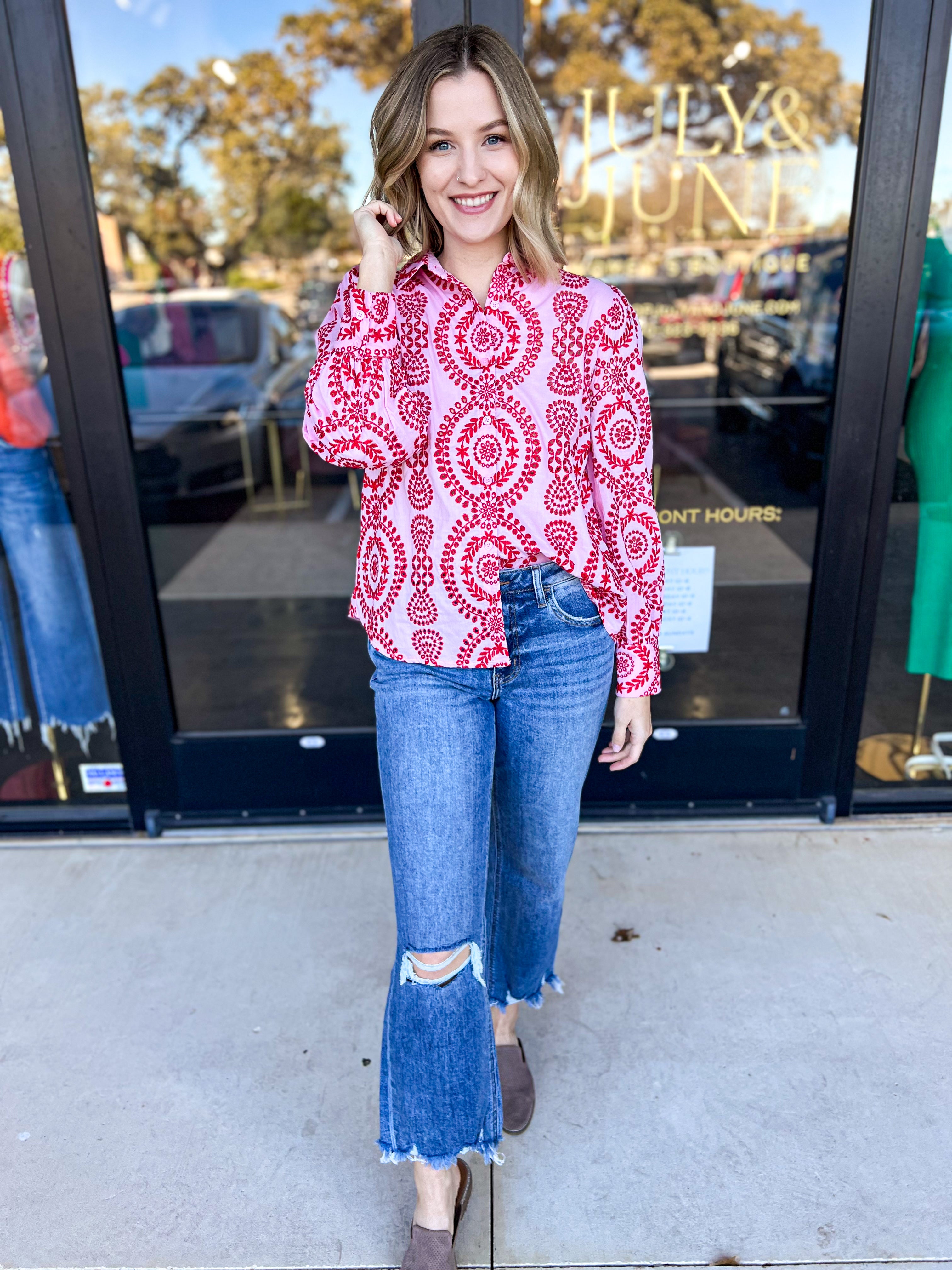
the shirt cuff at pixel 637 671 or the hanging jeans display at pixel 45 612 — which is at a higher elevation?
the shirt cuff at pixel 637 671

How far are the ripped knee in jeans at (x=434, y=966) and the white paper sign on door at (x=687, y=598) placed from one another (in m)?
1.59

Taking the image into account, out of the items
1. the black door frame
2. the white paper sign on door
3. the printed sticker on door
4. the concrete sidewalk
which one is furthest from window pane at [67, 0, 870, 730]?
the concrete sidewalk

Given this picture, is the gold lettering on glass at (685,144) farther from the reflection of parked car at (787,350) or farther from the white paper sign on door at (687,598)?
the white paper sign on door at (687,598)

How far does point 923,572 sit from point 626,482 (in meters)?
1.61

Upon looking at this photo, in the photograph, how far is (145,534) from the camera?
2.58 meters

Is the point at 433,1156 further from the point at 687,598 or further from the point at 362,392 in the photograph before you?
the point at 687,598

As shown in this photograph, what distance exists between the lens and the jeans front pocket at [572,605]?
1509 millimetres

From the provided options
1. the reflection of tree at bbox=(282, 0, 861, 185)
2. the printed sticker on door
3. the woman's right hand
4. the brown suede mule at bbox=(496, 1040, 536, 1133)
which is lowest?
the brown suede mule at bbox=(496, 1040, 536, 1133)

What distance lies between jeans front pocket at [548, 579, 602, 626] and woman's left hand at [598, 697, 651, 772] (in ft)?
0.56

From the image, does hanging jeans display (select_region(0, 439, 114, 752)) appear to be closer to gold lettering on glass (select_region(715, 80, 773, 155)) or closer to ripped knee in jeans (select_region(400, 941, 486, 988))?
ripped knee in jeans (select_region(400, 941, 486, 988))

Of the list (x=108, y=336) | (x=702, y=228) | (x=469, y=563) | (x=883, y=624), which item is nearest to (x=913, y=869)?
(x=883, y=624)

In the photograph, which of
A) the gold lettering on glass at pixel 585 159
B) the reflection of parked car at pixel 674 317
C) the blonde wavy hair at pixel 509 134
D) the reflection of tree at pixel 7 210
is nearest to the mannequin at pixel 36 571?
the reflection of tree at pixel 7 210

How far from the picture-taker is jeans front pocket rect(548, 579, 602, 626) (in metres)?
1.51

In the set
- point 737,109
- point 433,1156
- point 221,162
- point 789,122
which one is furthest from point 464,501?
point 221,162
